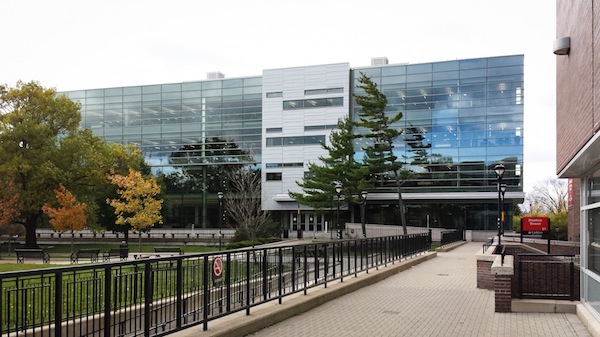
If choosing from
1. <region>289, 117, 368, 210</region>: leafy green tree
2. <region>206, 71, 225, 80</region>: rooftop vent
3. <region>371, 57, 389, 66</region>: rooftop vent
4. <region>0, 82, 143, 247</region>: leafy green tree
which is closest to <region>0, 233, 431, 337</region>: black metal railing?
<region>0, 82, 143, 247</region>: leafy green tree

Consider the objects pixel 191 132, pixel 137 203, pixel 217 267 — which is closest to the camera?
pixel 217 267

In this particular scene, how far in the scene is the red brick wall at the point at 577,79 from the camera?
775 centimetres

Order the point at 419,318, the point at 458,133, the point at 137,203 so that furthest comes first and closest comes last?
the point at 458,133 → the point at 137,203 → the point at 419,318

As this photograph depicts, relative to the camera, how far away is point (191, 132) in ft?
235

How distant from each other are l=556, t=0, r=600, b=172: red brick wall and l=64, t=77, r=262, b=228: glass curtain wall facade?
58002 mm

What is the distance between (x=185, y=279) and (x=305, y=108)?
60174 millimetres

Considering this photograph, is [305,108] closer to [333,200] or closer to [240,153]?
[240,153]

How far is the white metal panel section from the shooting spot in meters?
66.2

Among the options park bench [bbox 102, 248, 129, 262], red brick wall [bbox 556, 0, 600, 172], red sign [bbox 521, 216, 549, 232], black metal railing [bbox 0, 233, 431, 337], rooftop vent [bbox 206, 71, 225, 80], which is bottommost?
park bench [bbox 102, 248, 129, 262]

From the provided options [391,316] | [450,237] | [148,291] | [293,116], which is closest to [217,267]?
[148,291]

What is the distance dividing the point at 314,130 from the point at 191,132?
15987mm

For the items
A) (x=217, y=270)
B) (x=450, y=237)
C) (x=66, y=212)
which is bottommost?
(x=450, y=237)

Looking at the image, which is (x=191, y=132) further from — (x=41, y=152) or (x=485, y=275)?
(x=485, y=275)

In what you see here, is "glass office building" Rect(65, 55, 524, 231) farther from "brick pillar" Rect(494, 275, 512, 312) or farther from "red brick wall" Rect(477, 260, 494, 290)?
"brick pillar" Rect(494, 275, 512, 312)
